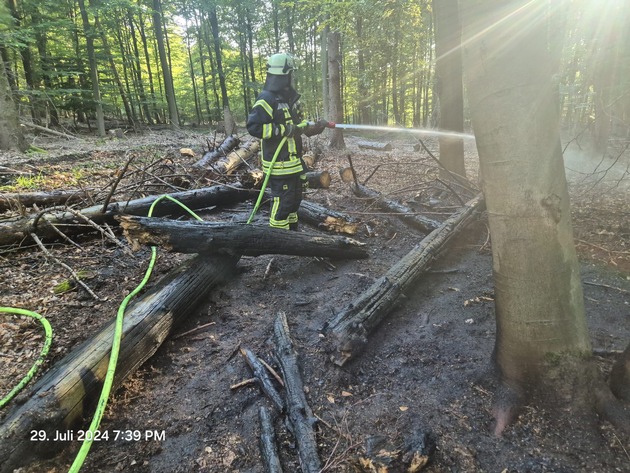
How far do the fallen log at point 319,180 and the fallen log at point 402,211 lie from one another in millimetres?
865

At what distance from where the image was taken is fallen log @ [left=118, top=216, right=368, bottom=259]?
3340mm

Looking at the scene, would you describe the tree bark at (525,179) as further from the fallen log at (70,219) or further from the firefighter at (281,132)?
the fallen log at (70,219)

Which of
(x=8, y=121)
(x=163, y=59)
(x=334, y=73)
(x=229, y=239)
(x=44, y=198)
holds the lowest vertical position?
(x=229, y=239)

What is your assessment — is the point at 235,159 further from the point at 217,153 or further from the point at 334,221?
the point at 334,221

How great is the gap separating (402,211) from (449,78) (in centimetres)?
278

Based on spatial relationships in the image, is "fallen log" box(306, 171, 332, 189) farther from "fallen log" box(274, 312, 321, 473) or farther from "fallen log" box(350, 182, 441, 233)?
"fallen log" box(274, 312, 321, 473)

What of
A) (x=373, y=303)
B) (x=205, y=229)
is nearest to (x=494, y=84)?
(x=373, y=303)

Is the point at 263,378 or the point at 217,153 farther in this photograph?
the point at 217,153

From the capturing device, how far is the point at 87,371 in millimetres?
2285

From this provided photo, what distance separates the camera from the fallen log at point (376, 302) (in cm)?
265

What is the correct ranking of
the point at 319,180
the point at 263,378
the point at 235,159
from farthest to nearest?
the point at 235,159 → the point at 319,180 → the point at 263,378

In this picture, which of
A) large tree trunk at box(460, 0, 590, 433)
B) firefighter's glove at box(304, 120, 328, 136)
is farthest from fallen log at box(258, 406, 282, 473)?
firefighter's glove at box(304, 120, 328, 136)

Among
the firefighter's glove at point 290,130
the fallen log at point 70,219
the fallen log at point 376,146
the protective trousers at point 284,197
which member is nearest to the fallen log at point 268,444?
the protective trousers at point 284,197

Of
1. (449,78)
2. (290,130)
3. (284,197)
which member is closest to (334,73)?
(449,78)
